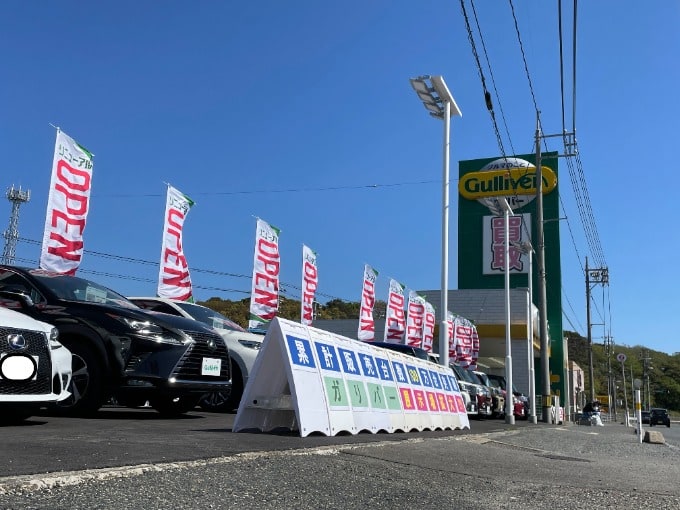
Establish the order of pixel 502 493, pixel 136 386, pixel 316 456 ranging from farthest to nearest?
1. pixel 136 386
2. pixel 316 456
3. pixel 502 493

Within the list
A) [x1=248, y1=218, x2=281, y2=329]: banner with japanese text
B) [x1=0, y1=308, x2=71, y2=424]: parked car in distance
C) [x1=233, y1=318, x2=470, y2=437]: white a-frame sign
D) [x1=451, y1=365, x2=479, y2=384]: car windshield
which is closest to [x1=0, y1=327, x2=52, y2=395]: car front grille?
[x1=0, y1=308, x2=71, y2=424]: parked car in distance

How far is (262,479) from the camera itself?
410 centimetres

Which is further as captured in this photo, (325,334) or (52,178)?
(52,178)

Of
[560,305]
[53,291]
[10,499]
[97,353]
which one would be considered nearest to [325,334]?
[97,353]

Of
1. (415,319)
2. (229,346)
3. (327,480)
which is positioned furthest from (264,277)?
(327,480)

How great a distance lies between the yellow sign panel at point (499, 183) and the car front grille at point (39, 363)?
38.1 meters

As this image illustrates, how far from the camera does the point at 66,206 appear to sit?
1140 centimetres

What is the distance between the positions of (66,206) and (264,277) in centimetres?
702

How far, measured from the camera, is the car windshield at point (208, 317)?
11.3 metres

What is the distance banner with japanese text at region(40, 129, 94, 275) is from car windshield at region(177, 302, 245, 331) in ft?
7.00

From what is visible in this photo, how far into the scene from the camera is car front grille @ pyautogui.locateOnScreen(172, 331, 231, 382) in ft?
25.7

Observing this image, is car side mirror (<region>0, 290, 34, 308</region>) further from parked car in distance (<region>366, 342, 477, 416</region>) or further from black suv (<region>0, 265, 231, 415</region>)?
parked car in distance (<region>366, 342, 477, 416</region>)

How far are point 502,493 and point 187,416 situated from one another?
5.89m

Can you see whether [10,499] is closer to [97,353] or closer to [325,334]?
[97,353]
